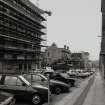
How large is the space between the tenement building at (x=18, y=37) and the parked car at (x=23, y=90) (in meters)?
24.5

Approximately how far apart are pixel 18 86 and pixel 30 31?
5088 centimetres

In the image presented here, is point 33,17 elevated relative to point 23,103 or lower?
elevated

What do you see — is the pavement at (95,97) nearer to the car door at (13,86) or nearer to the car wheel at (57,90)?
the car wheel at (57,90)

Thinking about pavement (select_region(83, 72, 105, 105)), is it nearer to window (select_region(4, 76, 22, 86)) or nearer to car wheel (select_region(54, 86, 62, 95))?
car wheel (select_region(54, 86, 62, 95))

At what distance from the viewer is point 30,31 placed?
62031mm

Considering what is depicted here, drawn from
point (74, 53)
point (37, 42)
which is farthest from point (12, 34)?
point (74, 53)

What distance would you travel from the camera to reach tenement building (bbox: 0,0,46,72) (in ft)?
147

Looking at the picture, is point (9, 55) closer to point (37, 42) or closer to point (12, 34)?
point (12, 34)

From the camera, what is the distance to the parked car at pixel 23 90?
38.4ft

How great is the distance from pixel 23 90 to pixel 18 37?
137 feet

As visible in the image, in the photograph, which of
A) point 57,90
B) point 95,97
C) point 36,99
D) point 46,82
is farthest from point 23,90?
→ point 95,97

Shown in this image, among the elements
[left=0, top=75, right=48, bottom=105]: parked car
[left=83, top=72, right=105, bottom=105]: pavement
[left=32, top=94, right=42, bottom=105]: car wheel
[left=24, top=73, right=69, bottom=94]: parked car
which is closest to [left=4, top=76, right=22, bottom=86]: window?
[left=0, top=75, right=48, bottom=105]: parked car

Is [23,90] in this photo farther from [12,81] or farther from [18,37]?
[18,37]

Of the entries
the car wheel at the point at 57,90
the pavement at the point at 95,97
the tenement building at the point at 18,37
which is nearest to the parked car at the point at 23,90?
the pavement at the point at 95,97
